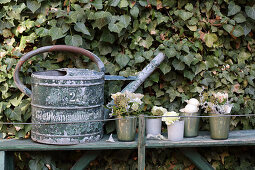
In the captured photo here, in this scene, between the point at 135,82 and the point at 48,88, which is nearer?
the point at 48,88

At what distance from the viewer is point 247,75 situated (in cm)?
272

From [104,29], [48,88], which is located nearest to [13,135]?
[48,88]

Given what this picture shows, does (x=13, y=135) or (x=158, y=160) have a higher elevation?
(x=13, y=135)

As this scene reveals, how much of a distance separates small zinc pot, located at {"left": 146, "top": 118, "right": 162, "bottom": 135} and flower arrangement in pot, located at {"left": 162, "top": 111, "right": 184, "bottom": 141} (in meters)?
0.09

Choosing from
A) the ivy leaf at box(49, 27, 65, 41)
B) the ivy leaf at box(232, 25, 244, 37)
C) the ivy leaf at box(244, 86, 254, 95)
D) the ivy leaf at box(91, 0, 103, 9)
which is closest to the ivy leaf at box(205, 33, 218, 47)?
the ivy leaf at box(232, 25, 244, 37)

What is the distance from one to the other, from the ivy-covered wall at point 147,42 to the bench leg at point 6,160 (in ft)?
0.71

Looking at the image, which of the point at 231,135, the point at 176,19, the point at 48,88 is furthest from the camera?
the point at 176,19

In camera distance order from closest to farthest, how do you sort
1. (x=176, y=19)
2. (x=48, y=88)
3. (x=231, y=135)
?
(x=48, y=88)
(x=231, y=135)
(x=176, y=19)

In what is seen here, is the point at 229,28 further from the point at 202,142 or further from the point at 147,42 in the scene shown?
the point at 202,142

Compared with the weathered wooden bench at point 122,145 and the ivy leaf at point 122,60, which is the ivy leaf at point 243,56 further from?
the ivy leaf at point 122,60

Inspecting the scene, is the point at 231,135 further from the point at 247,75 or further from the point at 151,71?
the point at 151,71

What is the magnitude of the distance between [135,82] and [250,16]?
1.00 m

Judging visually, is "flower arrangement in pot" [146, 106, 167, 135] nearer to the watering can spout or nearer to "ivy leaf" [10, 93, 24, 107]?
the watering can spout

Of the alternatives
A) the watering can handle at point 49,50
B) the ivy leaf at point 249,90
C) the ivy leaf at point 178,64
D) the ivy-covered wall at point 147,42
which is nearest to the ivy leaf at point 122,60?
the ivy-covered wall at point 147,42
